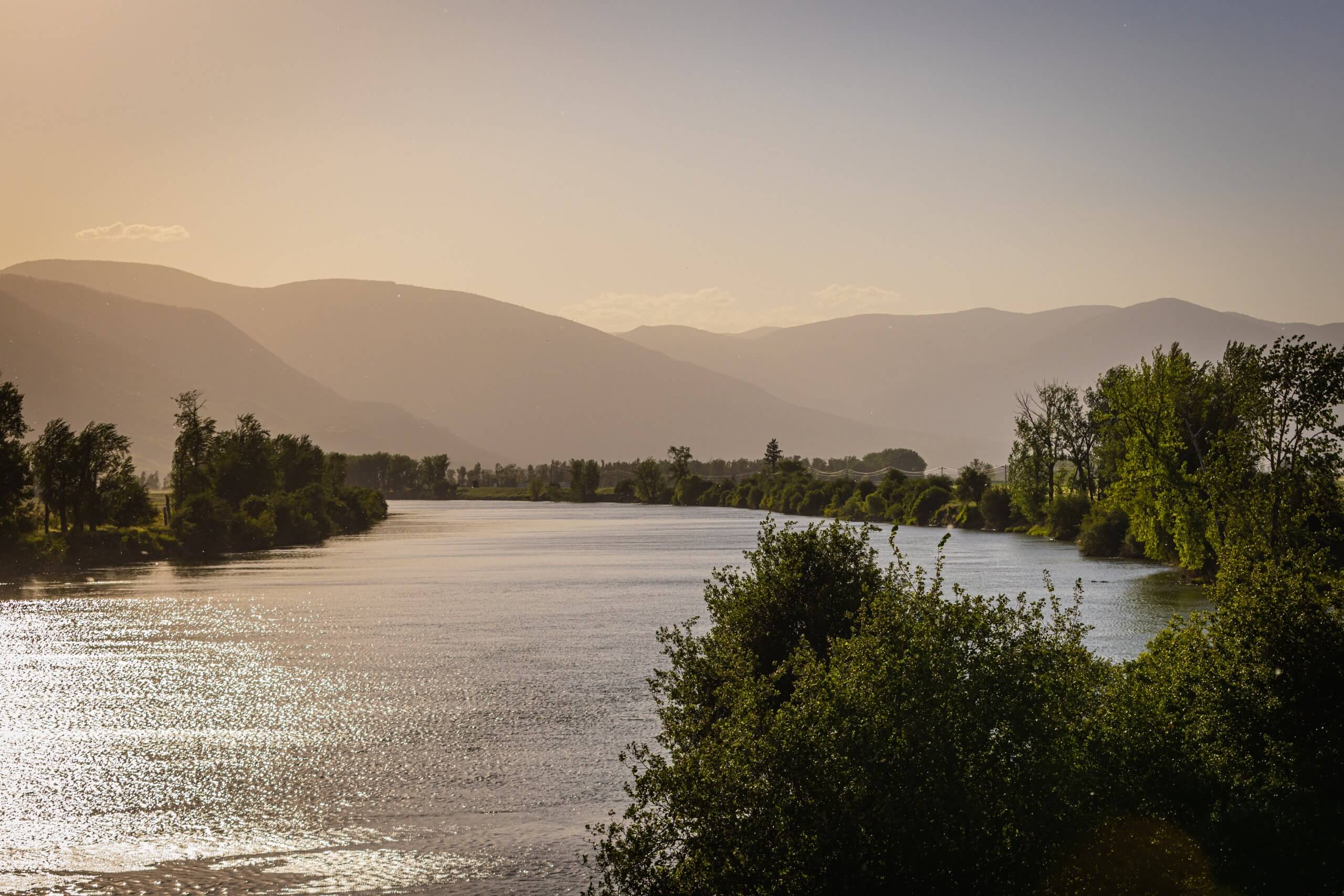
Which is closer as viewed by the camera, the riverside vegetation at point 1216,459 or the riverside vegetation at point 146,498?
the riverside vegetation at point 1216,459

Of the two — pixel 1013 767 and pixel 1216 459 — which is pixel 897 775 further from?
pixel 1216 459

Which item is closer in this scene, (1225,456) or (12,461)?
(1225,456)

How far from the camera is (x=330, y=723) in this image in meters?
29.2

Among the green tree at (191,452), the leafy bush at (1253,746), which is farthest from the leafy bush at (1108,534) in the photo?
the green tree at (191,452)

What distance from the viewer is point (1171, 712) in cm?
1572

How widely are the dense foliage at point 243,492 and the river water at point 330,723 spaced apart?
3078 cm

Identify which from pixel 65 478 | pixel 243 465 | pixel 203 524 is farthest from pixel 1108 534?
pixel 243 465

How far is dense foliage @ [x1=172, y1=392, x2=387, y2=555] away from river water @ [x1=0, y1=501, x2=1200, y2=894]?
3078 cm

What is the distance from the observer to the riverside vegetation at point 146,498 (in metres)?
76.1

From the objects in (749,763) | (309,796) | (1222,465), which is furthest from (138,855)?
(1222,465)

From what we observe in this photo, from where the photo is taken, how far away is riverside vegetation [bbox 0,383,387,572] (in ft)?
250

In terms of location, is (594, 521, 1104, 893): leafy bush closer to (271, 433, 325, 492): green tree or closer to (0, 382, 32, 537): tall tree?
Result: (0, 382, 32, 537): tall tree

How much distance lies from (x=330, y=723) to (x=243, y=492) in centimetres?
9661

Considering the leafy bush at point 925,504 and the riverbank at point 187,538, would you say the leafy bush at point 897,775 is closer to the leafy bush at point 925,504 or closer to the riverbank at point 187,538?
the riverbank at point 187,538
